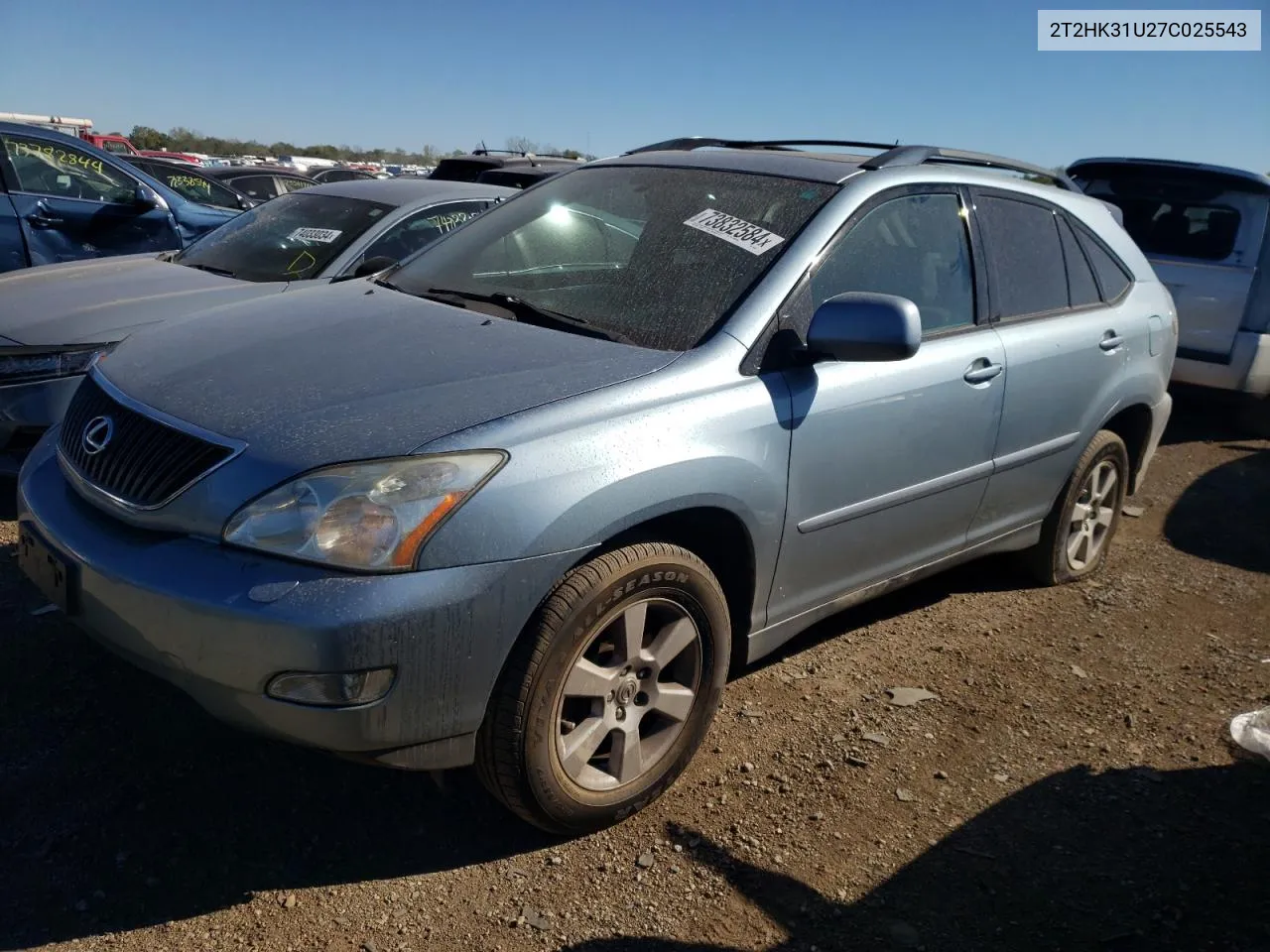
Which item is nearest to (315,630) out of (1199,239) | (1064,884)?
(1064,884)

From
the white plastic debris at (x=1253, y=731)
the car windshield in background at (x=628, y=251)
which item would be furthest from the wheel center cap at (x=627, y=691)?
the white plastic debris at (x=1253, y=731)

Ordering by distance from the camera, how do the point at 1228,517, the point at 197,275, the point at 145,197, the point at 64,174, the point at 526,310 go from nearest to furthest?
the point at 526,310
the point at 197,275
the point at 1228,517
the point at 64,174
the point at 145,197

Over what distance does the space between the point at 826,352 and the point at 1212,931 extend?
68.5 inches

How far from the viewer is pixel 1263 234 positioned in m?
7.25

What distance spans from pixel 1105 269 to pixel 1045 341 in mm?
797

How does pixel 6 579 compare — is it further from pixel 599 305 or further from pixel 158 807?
pixel 599 305

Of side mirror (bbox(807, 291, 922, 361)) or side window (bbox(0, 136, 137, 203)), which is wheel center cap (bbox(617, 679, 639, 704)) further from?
side window (bbox(0, 136, 137, 203))

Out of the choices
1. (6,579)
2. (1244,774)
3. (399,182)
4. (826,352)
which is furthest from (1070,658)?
(399,182)

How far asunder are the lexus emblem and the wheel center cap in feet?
4.71

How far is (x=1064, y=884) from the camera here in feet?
8.89

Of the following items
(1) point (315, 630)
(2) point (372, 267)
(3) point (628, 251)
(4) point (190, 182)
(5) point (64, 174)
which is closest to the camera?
(1) point (315, 630)

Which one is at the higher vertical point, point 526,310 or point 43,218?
point 43,218

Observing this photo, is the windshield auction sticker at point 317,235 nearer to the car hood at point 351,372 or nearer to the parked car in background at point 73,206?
the parked car in background at point 73,206

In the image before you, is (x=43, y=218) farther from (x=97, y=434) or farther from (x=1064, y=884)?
(x=1064, y=884)
